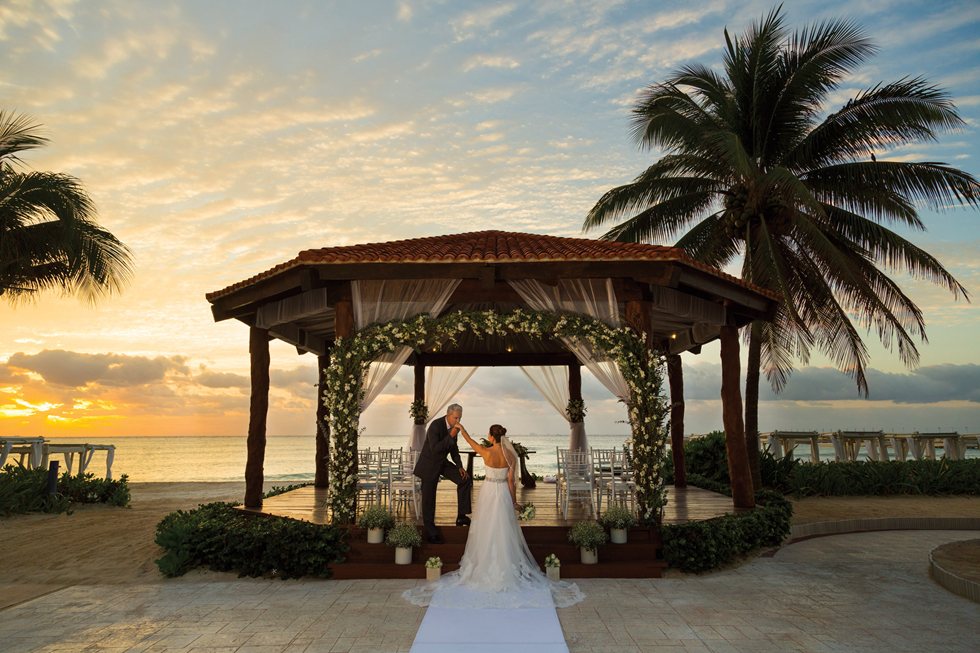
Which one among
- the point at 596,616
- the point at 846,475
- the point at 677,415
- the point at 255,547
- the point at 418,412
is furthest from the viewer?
the point at 846,475

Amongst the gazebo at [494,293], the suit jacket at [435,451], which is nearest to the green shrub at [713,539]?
the gazebo at [494,293]

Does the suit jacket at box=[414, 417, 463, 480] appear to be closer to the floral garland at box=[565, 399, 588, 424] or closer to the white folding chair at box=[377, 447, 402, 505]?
the white folding chair at box=[377, 447, 402, 505]

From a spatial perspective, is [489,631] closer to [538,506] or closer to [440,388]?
[538,506]

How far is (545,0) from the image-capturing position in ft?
38.0

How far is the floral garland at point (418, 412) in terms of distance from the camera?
46.0 feet

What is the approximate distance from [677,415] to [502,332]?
24.3 ft

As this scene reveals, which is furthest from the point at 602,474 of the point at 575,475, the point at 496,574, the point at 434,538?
the point at 496,574

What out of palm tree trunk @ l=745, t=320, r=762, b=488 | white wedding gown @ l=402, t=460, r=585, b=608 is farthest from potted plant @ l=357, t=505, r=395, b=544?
palm tree trunk @ l=745, t=320, r=762, b=488

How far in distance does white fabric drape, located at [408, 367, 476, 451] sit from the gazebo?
280 cm

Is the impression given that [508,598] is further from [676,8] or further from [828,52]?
[828,52]

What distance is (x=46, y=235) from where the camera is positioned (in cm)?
1541

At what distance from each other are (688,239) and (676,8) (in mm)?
5154

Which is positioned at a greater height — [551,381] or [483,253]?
[483,253]

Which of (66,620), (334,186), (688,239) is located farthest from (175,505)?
(688,239)
